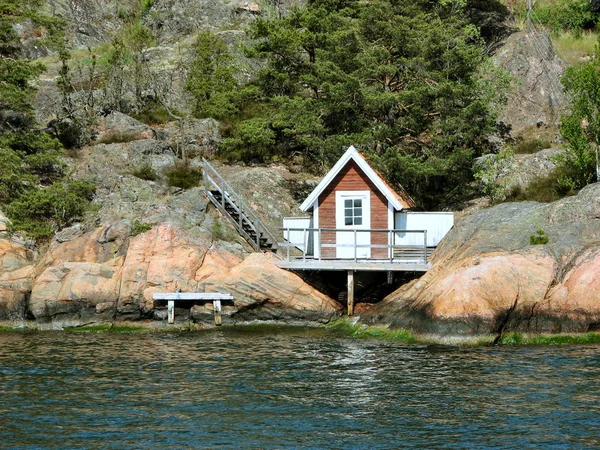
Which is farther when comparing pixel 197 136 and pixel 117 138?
pixel 197 136

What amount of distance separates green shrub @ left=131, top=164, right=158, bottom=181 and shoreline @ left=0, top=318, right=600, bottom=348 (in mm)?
11090

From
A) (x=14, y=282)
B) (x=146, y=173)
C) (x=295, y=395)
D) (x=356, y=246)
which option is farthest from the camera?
(x=146, y=173)

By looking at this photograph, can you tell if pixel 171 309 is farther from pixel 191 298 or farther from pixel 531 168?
pixel 531 168

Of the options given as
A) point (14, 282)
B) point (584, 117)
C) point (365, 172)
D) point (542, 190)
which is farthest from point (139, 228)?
point (584, 117)

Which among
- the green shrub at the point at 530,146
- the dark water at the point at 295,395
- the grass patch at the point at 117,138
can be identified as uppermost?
the grass patch at the point at 117,138

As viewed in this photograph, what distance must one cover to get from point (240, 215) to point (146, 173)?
7625mm

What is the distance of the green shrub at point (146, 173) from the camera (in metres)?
40.6

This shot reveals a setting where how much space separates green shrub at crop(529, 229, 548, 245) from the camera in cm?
2877

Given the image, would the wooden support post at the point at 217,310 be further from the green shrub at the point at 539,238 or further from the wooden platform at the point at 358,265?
the green shrub at the point at 539,238

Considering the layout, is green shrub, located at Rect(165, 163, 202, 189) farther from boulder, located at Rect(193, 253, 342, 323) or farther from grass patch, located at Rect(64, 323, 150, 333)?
grass patch, located at Rect(64, 323, 150, 333)

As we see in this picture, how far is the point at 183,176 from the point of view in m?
41.4

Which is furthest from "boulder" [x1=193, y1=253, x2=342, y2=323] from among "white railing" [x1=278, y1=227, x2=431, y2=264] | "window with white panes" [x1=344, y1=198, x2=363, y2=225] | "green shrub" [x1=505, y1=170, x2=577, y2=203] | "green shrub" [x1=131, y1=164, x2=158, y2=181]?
"green shrub" [x1=505, y1=170, x2=577, y2=203]

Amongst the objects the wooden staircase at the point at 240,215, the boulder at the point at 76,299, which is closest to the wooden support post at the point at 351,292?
the wooden staircase at the point at 240,215

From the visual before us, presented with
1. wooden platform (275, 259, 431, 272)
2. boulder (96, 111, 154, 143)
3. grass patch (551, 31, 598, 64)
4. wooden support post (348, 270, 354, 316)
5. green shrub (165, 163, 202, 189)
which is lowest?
wooden support post (348, 270, 354, 316)
